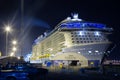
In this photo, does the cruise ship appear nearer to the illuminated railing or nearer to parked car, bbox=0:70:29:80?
the illuminated railing

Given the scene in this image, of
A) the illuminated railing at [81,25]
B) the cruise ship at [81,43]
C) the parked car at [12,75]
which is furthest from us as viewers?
the illuminated railing at [81,25]

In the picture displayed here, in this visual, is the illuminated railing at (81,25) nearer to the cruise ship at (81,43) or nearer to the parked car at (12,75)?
the cruise ship at (81,43)

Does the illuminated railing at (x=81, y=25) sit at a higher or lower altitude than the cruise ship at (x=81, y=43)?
higher

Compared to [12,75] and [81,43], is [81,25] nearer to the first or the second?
[81,43]

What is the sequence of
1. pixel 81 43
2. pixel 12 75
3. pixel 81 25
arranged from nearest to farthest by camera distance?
1. pixel 12 75
2. pixel 81 43
3. pixel 81 25

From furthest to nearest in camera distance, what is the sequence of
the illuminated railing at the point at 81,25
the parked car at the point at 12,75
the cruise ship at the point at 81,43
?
the illuminated railing at the point at 81,25 < the cruise ship at the point at 81,43 < the parked car at the point at 12,75

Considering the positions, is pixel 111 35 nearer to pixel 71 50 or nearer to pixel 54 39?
pixel 71 50

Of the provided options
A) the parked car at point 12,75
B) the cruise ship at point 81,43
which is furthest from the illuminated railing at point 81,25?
the parked car at point 12,75

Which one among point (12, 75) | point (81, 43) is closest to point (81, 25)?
point (81, 43)

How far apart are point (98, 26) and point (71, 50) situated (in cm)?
1282

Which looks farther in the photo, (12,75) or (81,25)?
(81,25)

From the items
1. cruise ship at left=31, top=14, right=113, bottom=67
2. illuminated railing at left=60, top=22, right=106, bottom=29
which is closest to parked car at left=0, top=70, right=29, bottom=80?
cruise ship at left=31, top=14, right=113, bottom=67

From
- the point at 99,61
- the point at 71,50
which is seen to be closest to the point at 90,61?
the point at 99,61

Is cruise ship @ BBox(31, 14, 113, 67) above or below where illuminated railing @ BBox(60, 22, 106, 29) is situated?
below
